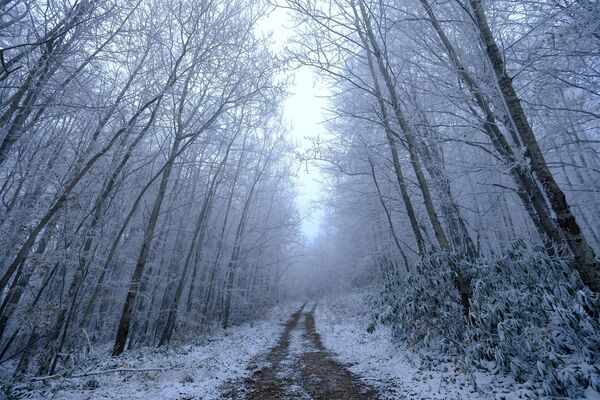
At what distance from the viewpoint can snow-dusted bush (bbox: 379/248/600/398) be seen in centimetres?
365

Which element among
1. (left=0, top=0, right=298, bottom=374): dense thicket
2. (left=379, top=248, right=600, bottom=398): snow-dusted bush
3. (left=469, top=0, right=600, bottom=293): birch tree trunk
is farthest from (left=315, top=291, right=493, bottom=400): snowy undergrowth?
(left=0, top=0, right=298, bottom=374): dense thicket

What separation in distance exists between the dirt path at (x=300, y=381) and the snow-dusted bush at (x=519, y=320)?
2177 millimetres

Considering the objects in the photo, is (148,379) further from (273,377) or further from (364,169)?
(364,169)

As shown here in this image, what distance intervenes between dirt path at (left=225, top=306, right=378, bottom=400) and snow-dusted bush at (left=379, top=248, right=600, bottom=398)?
2.18 metres

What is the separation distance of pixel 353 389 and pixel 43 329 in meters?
7.06

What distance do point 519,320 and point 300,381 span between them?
13.2 ft

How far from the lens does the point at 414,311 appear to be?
23.9ft

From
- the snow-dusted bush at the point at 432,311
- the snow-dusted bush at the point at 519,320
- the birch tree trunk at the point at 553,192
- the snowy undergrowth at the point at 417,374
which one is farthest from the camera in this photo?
the snow-dusted bush at the point at 432,311

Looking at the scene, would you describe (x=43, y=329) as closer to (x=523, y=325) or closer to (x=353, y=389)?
(x=353, y=389)

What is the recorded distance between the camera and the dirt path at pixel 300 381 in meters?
4.65

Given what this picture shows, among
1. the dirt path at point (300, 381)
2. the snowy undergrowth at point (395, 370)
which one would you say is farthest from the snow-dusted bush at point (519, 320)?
the dirt path at point (300, 381)

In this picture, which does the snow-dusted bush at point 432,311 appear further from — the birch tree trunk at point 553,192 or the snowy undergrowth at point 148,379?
the snowy undergrowth at point 148,379

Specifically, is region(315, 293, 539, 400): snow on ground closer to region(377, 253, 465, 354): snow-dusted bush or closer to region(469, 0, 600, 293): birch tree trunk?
region(377, 253, 465, 354): snow-dusted bush

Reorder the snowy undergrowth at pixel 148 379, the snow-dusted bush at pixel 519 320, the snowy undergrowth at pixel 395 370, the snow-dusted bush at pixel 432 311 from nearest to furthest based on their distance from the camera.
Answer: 1. the snow-dusted bush at pixel 519 320
2. the snowy undergrowth at pixel 395 370
3. the snowy undergrowth at pixel 148 379
4. the snow-dusted bush at pixel 432 311
